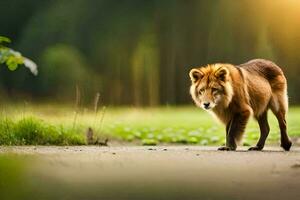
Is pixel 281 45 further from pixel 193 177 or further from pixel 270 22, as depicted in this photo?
pixel 193 177

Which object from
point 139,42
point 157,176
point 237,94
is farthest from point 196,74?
point 139,42

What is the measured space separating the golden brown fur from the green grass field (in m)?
1.46

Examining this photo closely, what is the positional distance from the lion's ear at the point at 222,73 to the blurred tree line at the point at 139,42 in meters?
3.64

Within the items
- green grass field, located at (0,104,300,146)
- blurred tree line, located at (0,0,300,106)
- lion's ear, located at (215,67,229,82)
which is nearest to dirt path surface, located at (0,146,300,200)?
lion's ear, located at (215,67,229,82)

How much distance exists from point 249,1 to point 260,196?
22.0 ft

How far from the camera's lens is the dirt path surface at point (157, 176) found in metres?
3.73

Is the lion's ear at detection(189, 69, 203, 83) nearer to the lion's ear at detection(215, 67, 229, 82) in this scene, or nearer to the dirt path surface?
the lion's ear at detection(215, 67, 229, 82)

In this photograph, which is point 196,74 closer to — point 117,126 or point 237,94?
point 237,94

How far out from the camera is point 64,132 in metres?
6.88

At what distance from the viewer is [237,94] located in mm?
5797

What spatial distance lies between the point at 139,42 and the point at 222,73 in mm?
4166

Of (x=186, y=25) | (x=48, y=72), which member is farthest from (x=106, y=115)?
(x=186, y=25)

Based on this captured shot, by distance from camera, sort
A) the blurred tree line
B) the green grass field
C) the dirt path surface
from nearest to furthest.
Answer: the dirt path surface < the green grass field < the blurred tree line

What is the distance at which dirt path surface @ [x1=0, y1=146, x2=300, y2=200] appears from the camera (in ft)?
12.2
